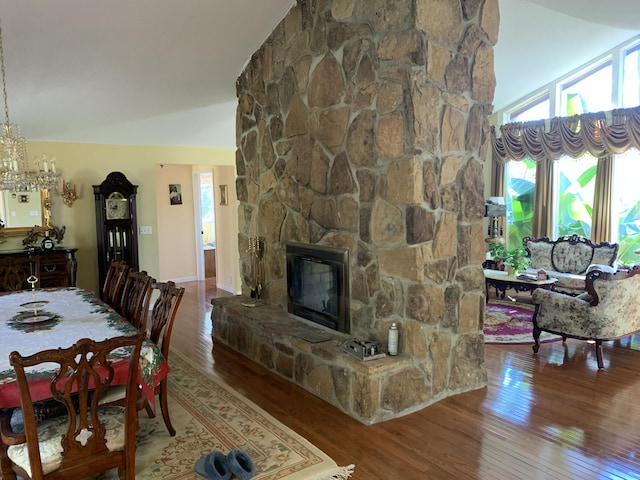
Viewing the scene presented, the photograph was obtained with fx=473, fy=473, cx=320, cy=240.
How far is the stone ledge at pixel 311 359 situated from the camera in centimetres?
315

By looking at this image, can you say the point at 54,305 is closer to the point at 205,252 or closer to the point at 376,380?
the point at 376,380

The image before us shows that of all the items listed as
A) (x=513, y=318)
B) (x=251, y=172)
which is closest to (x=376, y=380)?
(x=251, y=172)

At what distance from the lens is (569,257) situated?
21.5 ft

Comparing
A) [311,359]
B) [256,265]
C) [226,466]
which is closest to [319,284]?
[311,359]

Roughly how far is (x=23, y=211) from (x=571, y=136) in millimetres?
7447

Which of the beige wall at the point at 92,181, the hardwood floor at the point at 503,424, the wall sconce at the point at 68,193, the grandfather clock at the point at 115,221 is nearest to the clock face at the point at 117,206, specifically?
the grandfather clock at the point at 115,221

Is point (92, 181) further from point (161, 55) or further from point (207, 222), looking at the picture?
point (207, 222)

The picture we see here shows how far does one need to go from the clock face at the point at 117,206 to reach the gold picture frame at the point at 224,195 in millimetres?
1837

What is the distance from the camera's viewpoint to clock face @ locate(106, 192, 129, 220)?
6.23 meters

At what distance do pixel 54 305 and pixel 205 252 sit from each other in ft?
18.9

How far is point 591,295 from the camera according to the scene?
418 cm

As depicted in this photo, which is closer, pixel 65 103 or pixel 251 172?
pixel 65 103

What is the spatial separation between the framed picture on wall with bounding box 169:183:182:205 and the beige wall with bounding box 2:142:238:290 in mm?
1952

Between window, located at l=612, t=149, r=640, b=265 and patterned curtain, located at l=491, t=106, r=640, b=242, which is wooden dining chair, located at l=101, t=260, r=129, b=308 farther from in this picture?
window, located at l=612, t=149, r=640, b=265
